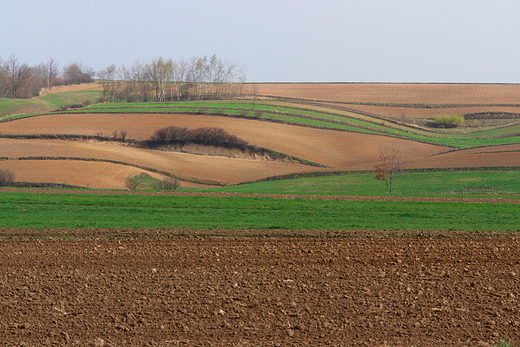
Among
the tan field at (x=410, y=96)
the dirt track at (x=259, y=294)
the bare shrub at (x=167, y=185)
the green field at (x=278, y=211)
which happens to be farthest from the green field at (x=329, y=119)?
the dirt track at (x=259, y=294)

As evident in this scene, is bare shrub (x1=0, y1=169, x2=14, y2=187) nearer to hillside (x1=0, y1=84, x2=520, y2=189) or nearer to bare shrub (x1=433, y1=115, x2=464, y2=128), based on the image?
hillside (x1=0, y1=84, x2=520, y2=189)

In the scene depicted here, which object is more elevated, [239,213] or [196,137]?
[196,137]

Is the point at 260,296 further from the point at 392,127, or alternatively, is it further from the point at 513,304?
the point at 392,127

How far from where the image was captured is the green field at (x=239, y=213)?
2078 cm

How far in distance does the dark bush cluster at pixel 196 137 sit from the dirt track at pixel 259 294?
46111 millimetres

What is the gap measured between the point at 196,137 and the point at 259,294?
5313 centimetres

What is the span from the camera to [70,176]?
42.1m

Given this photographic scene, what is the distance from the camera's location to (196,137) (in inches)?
2500

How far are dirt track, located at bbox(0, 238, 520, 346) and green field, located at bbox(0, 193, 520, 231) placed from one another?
4.01m

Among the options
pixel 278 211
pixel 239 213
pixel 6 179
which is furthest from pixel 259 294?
pixel 6 179

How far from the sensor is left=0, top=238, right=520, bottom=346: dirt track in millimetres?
9375

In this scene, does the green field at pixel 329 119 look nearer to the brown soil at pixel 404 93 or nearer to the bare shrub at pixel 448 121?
the bare shrub at pixel 448 121

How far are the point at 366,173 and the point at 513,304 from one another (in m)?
36.0

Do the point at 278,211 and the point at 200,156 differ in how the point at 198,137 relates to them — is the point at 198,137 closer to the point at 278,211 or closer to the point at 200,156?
the point at 200,156
